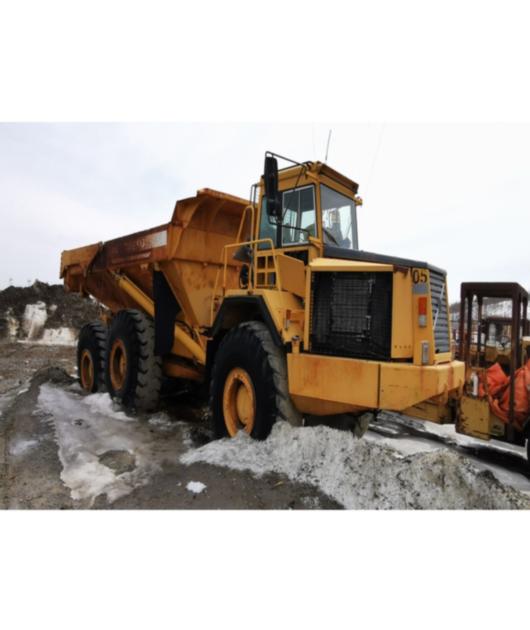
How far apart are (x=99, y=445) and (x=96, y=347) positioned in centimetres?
314

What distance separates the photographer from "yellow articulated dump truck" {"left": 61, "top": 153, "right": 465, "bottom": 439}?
3.28 meters

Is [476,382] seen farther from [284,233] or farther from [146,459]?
[146,459]

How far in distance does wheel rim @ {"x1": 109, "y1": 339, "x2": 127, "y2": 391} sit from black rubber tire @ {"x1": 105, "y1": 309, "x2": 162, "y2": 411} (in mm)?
279

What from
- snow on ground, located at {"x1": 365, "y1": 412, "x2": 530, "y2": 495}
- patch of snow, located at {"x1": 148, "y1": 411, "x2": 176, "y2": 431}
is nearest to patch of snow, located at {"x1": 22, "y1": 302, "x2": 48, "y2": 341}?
patch of snow, located at {"x1": 148, "y1": 411, "x2": 176, "y2": 431}

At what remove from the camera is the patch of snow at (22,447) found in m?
4.00

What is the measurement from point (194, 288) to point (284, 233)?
166cm

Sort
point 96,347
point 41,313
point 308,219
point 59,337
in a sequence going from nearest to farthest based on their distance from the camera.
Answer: point 308,219, point 96,347, point 59,337, point 41,313

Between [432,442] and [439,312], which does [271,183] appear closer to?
[439,312]

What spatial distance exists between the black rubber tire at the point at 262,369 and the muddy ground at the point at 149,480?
500mm

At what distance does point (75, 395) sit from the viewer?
683 cm

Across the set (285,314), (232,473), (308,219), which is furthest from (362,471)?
(308,219)

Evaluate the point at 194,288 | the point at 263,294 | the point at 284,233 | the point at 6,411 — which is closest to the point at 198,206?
the point at 194,288

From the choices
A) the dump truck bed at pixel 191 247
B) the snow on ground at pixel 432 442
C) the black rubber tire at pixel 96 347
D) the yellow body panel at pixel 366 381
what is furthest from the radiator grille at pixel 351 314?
the black rubber tire at pixel 96 347

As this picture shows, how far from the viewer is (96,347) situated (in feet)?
23.4
